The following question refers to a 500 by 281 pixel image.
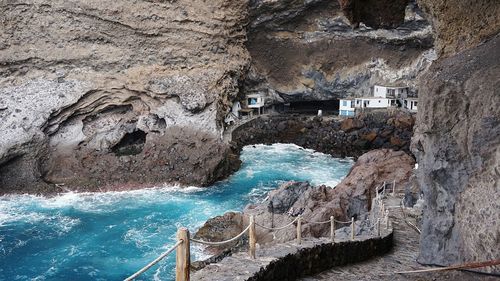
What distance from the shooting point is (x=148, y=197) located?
89.1 feet

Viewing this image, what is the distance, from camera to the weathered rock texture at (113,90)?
3002cm

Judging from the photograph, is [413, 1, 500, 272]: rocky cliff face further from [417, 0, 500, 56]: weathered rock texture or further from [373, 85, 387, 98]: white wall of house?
[373, 85, 387, 98]: white wall of house

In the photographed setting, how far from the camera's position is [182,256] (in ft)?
15.9

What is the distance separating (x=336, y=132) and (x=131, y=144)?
57.1ft

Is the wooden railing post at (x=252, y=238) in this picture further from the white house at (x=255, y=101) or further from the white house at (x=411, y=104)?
the white house at (x=411, y=104)

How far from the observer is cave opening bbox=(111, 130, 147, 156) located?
34.2 meters

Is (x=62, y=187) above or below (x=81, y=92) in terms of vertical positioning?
below

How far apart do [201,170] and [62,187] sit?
343 inches

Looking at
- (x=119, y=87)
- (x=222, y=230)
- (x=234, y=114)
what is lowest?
(x=222, y=230)

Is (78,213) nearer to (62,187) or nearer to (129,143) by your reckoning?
(62,187)

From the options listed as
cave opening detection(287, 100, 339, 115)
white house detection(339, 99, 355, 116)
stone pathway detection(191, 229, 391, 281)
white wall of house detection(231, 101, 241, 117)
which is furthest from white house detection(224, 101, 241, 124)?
stone pathway detection(191, 229, 391, 281)

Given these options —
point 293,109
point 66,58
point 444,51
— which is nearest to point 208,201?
point 66,58

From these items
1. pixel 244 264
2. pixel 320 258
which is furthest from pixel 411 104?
pixel 244 264

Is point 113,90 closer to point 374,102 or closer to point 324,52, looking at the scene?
point 324,52
